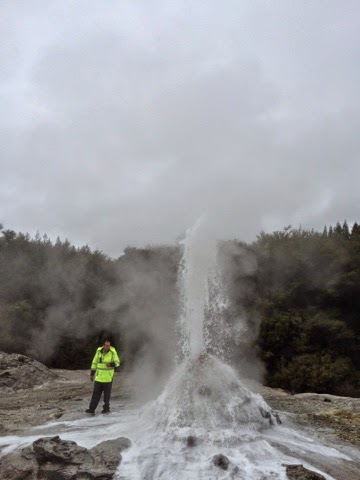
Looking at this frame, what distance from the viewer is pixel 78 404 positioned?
7.74 metres

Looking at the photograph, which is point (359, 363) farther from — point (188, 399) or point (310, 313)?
point (188, 399)

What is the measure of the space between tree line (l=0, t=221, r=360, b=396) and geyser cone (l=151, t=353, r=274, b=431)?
5.31 metres

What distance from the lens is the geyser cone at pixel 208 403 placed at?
5.56 metres

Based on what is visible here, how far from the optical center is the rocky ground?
6.09m

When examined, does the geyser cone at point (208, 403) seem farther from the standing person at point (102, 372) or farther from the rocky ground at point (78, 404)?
the standing person at point (102, 372)

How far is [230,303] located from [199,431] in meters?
8.04

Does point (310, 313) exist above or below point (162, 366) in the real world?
above

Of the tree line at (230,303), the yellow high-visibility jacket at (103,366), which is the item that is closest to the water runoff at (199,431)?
the yellow high-visibility jacket at (103,366)

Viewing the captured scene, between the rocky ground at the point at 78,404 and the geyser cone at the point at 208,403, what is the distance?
932 mm

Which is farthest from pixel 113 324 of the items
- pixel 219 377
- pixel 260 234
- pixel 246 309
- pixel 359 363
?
pixel 219 377

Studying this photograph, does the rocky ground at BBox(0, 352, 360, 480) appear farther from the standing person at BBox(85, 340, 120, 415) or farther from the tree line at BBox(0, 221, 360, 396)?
the tree line at BBox(0, 221, 360, 396)

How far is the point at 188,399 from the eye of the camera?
5.87 metres

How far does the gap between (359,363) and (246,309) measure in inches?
132

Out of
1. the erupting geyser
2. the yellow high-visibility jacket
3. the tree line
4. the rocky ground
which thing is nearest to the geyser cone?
the erupting geyser
